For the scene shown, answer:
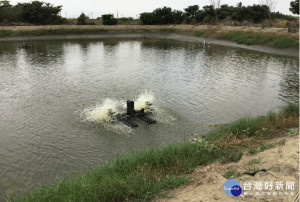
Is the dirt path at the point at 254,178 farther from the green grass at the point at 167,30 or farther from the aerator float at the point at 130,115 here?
the green grass at the point at 167,30

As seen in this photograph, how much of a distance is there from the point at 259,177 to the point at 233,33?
4769cm

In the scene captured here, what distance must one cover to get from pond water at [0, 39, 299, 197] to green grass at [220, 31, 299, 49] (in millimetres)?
4945

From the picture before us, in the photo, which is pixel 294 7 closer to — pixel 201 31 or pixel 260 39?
pixel 260 39

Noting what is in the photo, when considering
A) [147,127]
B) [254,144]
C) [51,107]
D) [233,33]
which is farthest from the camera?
[233,33]

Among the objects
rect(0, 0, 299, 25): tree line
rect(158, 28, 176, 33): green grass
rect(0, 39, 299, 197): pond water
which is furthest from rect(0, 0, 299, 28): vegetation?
rect(0, 39, 299, 197): pond water

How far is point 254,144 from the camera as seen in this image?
Answer: 29.1ft

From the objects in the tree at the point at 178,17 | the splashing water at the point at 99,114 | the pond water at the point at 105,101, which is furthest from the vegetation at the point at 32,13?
the splashing water at the point at 99,114

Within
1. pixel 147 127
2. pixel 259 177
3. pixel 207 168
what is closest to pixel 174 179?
pixel 207 168

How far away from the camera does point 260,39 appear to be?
137 feet

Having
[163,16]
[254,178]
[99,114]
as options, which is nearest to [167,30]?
[163,16]

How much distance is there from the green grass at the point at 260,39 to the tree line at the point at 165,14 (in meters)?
16.7

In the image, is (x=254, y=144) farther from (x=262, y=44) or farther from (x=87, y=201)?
(x=262, y=44)

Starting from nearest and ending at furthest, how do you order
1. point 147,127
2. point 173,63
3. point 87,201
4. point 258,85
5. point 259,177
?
point 87,201 → point 259,177 → point 147,127 → point 258,85 → point 173,63

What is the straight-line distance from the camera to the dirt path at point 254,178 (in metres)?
5.74
